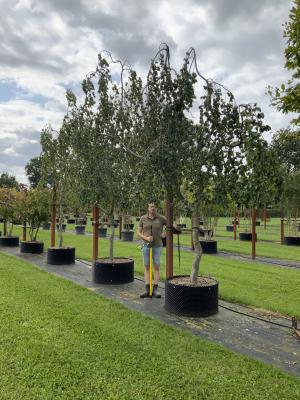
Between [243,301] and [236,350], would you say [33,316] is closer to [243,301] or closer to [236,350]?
[236,350]

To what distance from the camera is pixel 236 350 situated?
4387 mm

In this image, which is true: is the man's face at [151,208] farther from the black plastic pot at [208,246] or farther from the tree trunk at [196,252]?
the black plastic pot at [208,246]

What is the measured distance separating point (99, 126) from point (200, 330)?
5.15 m

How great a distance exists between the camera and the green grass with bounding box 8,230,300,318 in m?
6.53

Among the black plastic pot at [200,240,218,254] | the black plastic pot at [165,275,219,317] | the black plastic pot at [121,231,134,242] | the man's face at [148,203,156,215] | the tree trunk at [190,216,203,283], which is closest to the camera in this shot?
the black plastic pot at [165,275,219,317]

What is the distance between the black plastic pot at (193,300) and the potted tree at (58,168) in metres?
5.46

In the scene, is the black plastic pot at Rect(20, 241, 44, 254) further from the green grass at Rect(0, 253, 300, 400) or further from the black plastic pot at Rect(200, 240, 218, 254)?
the green grass at Rect(0, 253, 300, 400)

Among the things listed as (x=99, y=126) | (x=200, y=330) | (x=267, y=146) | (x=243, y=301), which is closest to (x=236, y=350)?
(x=200, y=330)

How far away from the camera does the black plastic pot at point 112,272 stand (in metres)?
7.96

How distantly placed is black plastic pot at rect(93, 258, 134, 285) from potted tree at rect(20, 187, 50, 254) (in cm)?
548

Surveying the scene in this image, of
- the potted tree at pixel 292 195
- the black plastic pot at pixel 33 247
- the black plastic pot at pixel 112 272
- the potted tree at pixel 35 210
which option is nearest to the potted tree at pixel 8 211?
the potted tree at pixel 35 210

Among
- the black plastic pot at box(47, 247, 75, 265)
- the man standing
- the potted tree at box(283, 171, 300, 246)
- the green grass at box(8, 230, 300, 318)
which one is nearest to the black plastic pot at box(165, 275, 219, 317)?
the green grass at box(8, 230, 300, 318)

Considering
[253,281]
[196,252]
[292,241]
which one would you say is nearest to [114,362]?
[196,252]

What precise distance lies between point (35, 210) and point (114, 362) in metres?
9.98
